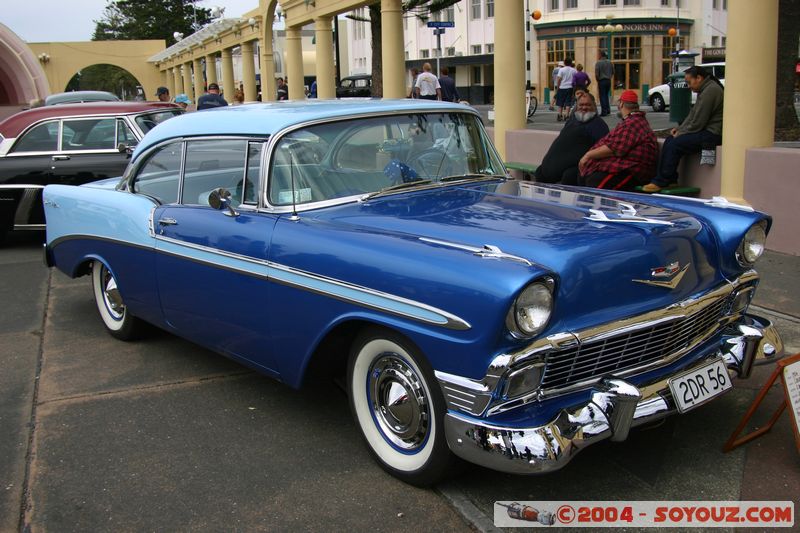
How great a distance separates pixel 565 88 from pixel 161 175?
15080mm

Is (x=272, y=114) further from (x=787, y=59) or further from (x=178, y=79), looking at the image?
(x=178, y=79)

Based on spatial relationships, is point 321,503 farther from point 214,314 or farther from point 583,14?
point 583,14

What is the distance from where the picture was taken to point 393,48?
13945 mm

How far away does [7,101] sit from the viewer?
106ft

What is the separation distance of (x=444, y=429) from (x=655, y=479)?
954 mm

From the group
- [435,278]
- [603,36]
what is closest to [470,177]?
[435,278]

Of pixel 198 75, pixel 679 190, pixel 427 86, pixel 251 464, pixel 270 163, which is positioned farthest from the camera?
pixel 198 75

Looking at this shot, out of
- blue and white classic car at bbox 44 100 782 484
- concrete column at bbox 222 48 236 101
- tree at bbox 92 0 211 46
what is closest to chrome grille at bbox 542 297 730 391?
blue and white classic car at bbox 44 100 782 484

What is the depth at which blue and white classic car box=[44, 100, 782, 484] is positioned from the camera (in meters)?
2.83

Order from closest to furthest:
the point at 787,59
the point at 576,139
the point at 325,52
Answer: the point at 576,139, the point at 787,59, the point at 325,52

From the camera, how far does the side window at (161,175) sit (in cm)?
468

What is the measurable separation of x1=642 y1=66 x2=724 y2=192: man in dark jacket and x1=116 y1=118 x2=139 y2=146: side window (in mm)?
5709

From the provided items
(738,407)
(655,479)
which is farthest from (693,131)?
(655,479)

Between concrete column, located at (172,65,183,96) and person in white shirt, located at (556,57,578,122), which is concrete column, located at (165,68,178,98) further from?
person in white shirt, located at (556,57,578,122)
